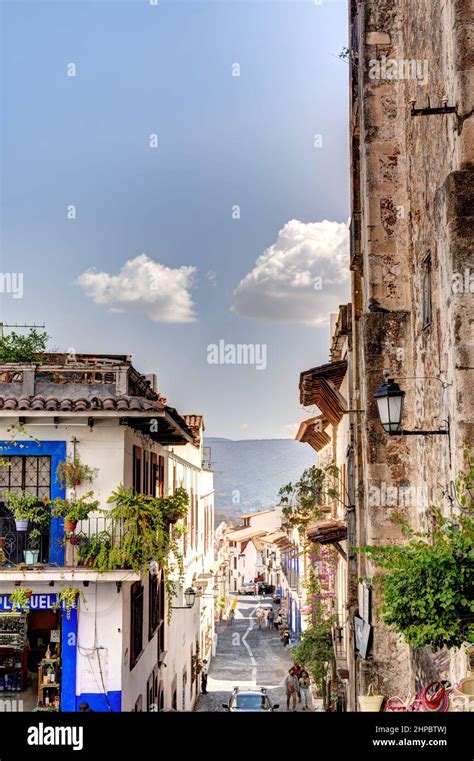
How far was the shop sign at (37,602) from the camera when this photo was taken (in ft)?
53.2

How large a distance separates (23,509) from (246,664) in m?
25.4

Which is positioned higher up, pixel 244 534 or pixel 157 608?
pixel 244 534

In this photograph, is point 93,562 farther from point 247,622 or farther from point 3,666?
point 247,622

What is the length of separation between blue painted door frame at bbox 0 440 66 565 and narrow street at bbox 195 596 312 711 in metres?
13.2

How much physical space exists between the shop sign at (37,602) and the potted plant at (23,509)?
1.34 m

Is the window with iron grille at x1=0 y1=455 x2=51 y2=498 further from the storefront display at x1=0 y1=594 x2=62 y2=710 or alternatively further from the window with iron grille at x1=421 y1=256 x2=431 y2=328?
the window with iron grille at x1=421 y1=256 x2=431 y2=328

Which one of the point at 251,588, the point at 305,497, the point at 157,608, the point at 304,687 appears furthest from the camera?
the point at 251,588

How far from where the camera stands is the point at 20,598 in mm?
15789

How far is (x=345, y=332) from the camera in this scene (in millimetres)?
18266

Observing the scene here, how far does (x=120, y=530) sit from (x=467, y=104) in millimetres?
10905

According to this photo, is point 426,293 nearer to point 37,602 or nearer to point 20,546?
point 20,546

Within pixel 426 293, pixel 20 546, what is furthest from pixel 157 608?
pixel 426 293

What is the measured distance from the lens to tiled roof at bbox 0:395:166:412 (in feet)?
52.4
